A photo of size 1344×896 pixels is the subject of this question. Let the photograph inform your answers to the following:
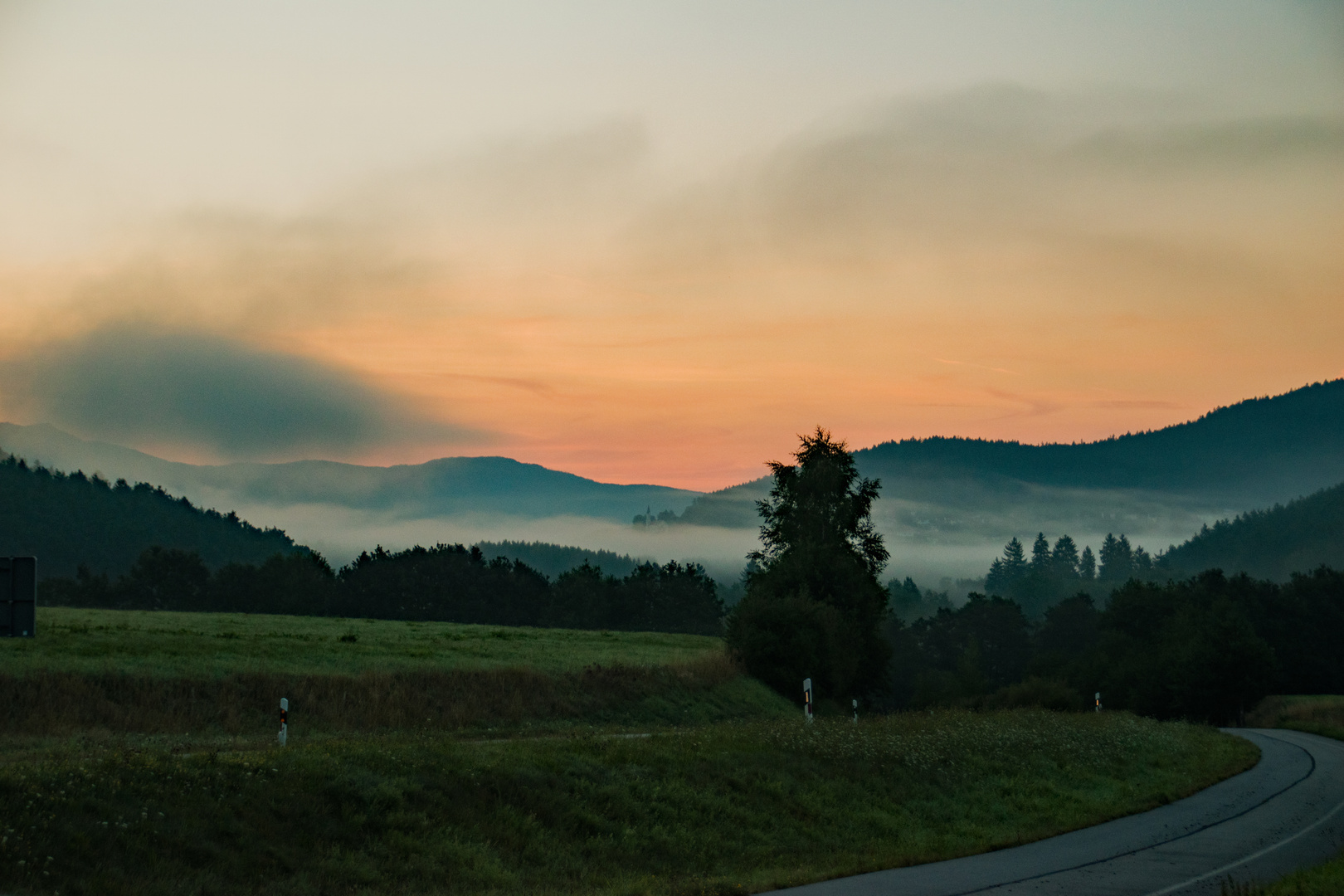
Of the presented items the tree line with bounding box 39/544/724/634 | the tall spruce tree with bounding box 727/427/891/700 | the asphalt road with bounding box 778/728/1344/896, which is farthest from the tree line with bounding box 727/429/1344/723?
the tree line with bounding box 39/544/724/634

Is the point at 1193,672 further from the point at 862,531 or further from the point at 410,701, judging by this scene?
the point at 410,701

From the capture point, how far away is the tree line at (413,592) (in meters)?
149

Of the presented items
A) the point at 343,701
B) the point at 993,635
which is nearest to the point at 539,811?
the point at 343,701

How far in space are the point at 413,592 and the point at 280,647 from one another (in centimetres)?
11510

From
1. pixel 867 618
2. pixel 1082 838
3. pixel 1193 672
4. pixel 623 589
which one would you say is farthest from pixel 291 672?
pixel 623 589

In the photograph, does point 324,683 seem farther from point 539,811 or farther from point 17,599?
point 539,811

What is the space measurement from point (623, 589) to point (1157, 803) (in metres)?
136

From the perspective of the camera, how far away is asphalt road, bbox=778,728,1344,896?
1480 cm

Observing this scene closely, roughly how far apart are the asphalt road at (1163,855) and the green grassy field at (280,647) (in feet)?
68.7

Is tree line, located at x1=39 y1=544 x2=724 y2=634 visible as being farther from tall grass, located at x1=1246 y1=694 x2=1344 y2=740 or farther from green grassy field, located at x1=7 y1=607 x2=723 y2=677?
green grassy field, located at x1=7 y1=607 x2=723 y2=677

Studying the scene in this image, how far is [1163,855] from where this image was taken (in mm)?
17312

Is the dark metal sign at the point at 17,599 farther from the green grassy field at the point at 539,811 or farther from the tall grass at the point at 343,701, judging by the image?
the green grassy field at the point at 539,811

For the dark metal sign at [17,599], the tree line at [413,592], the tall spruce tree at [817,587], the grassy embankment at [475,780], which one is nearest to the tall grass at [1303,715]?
the grassy embankment at [475,780]

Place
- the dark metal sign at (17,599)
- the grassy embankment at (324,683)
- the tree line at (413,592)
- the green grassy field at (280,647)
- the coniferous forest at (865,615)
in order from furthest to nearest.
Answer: the tree line at (413,592) < the coniferous forest at (865,615) < the dark metal sign at (17,599) < the green grassy field at (280,647) < the grassy embankment at (324,683)
